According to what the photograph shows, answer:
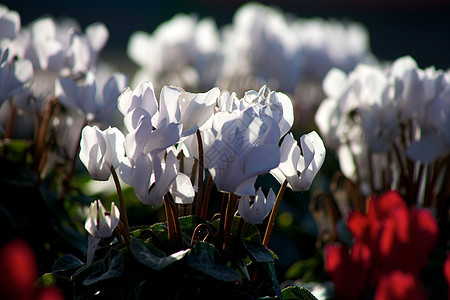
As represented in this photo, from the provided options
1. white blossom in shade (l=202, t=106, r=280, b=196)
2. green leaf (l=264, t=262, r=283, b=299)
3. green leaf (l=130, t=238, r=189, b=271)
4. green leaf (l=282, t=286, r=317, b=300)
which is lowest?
green leaf (l=282, t=286, r=317, b=300)

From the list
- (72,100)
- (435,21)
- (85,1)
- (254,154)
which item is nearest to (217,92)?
(254,154)

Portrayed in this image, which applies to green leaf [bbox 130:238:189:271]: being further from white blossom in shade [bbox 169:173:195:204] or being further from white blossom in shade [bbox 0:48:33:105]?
white blossom in shade [bbox 0:48:33:105]

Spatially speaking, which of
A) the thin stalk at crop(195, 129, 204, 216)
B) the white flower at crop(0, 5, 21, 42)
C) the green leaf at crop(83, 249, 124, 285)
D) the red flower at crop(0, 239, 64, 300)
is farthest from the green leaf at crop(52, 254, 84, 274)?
the white flower at crop(0, 5, 21, 42)

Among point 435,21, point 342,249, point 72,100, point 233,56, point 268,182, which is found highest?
point 72,100

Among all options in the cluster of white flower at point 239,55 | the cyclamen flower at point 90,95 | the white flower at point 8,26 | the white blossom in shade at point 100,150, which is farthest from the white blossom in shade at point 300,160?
the cluster of white flower at point 239,55

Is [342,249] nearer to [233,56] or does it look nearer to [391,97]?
[391,97]

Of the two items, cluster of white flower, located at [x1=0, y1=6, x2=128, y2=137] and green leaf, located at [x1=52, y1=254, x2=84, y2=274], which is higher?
cluster of white flower, located at [x1=0, y1=6, x2=128, y2=137]

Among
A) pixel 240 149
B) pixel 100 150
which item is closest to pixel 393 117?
pixel 240 149
